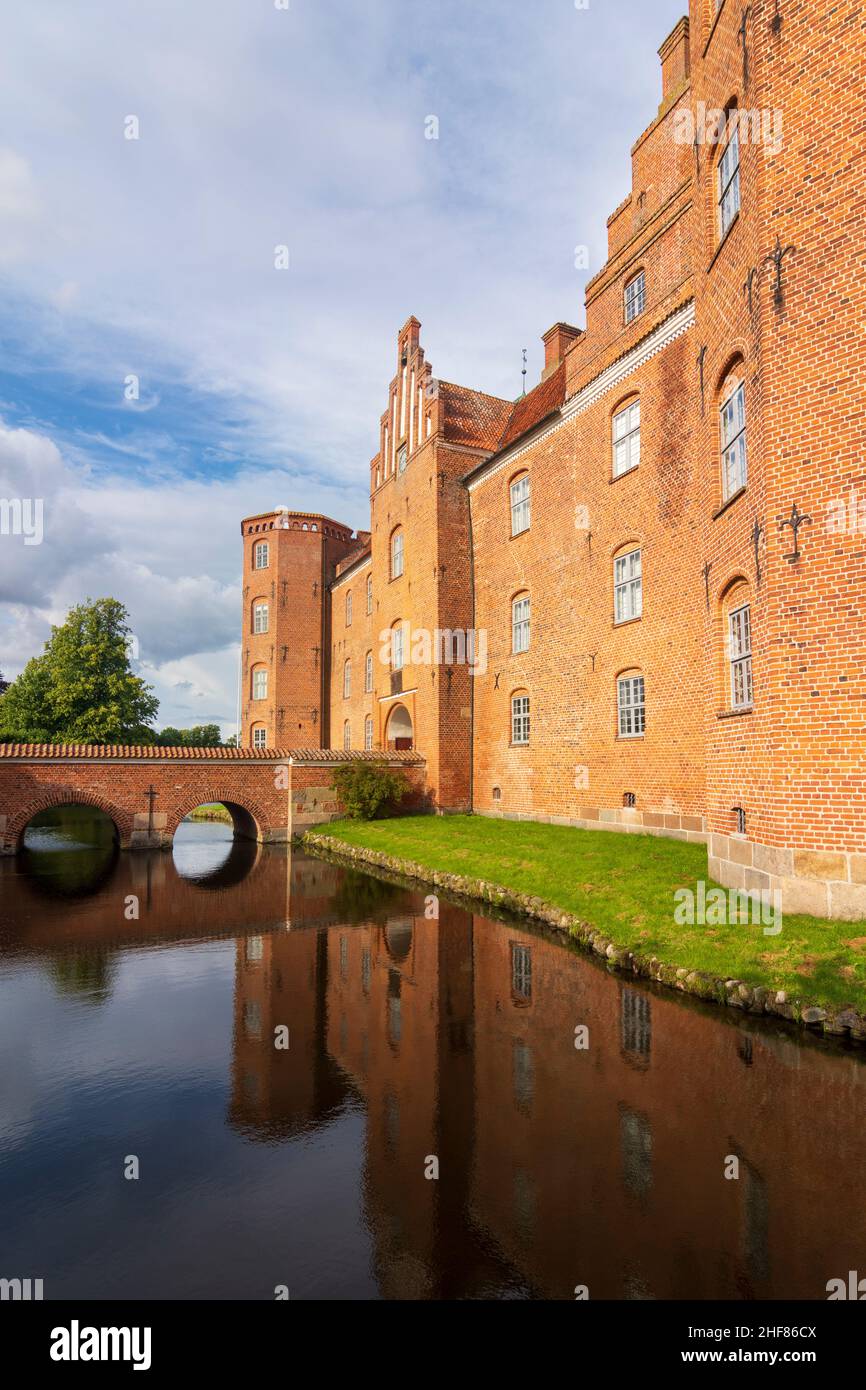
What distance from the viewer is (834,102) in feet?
28.2

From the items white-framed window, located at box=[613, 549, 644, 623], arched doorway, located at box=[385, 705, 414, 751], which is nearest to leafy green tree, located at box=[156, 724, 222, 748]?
arched doorway, located at box=[385, 705, 414, 751]

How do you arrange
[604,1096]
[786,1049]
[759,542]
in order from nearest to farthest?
[604,1096]
[786,1049]
[759,542]

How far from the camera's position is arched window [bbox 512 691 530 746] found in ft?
68.2

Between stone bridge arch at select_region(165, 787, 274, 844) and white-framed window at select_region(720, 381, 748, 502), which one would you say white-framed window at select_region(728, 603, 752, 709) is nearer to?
white-framed window at select_region(720, 381, 748, 502)

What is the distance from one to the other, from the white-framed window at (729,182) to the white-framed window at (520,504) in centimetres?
1023

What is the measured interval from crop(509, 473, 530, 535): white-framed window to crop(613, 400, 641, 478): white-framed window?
418cm

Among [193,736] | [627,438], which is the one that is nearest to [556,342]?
[627,438]

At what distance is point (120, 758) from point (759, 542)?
17.9 meters

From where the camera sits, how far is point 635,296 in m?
17.5

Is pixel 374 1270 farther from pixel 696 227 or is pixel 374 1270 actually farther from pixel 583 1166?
pixel 696 227

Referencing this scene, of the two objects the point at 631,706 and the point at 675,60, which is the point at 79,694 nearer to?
the point at 631,706

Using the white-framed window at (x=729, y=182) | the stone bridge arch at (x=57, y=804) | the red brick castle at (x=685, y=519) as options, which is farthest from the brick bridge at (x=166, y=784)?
the white-framed window at (x=729, y=182)

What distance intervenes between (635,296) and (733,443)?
8694 millimetres
